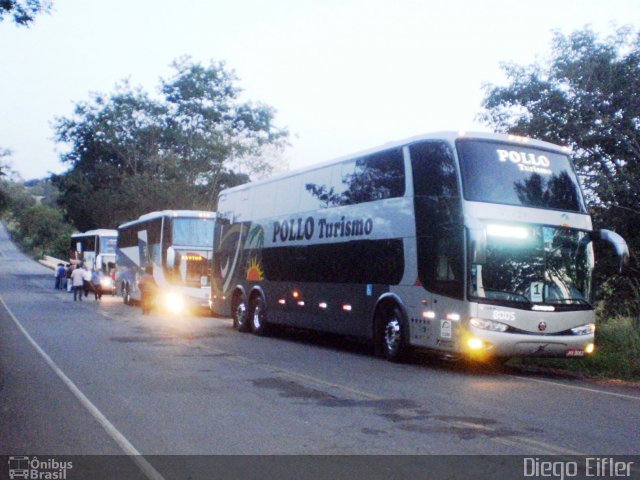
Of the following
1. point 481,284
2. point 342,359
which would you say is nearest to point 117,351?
point 342,359

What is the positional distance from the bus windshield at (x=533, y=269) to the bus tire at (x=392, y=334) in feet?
6.77

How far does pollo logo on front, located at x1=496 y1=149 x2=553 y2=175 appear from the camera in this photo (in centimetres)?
1392

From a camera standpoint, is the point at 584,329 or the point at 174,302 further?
the point at 174,302

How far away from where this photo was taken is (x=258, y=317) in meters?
21.0

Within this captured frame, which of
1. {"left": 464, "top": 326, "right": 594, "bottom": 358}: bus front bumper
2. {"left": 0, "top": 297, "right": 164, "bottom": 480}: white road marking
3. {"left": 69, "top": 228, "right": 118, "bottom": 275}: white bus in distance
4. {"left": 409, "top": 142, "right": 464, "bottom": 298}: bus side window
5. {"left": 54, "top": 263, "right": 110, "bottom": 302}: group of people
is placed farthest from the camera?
{"left": 69, "top": 228, "right": 118, "bottom": 275}: white bus in distance

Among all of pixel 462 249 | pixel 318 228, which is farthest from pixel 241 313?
pixel 462 249

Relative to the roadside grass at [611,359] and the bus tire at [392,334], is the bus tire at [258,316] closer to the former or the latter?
the bus tire at [392,334]

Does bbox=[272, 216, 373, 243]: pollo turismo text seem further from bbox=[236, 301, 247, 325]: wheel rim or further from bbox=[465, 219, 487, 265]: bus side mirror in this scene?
bbox=[465, 219, 487, 265]: bus side mirror

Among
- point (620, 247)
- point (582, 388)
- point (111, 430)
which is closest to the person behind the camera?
point (111, 430)

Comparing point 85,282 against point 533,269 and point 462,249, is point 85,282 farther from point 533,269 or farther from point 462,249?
point 533,269

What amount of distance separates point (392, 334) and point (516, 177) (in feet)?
12.3

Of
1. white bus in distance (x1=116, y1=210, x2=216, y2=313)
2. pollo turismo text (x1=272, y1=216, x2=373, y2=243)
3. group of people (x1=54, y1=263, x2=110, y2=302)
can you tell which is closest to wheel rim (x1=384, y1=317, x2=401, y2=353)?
pollo turismo text (x1=272, y1=216, x2=373, y2=243)

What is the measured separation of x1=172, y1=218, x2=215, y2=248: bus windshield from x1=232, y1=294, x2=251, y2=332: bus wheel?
7337 millimetres

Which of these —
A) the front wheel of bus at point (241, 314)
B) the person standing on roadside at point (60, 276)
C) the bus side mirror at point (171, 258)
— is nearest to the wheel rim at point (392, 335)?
the front wheel of bus at point (241, 314)
